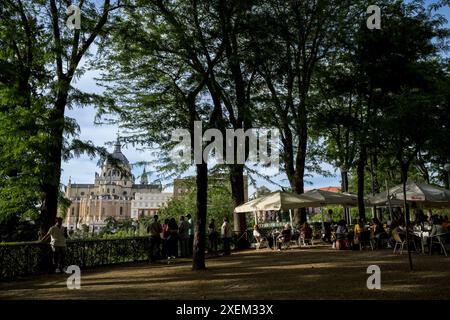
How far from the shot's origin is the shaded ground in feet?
25.8

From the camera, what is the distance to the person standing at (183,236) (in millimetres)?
18562

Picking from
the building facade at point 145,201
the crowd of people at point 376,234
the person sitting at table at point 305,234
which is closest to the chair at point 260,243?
the crowd of people at point 376,234

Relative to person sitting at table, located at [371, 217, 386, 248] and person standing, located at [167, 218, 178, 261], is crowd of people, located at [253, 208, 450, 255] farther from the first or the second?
person standing, located at [167, 218, 178, 261]

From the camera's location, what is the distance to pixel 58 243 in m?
13.5

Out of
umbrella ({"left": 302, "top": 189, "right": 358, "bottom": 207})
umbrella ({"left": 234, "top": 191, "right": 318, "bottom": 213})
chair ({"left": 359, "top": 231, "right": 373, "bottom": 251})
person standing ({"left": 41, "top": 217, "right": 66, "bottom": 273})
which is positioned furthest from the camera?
umbrella ({"left": 302, "top": 189, "right": 358, "bottom": 207})

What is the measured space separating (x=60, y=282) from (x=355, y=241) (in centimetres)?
1223

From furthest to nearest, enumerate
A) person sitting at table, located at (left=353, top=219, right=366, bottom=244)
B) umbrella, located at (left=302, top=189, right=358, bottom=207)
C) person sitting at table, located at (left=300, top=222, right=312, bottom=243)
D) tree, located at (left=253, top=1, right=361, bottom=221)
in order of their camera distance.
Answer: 1. person sitting at table, located at (left=300, top=222, right=312, bottom=243)
2. tree, located at (left=253, top=1, right=361, bottom=221)
3. umbrella, located at (left=302, top=189, right=358, bottom=207)
4. person sitting at table, located at (left=353, top=219, right=366, bottom=244)

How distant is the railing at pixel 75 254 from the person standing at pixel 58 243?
275 mm

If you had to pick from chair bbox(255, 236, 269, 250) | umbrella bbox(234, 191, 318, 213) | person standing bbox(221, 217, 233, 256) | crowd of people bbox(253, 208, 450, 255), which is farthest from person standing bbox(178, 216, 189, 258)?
crowd of people bbox(253, 208, 450, 255)

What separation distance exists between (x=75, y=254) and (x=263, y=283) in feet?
27.9

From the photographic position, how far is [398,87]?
19.9m

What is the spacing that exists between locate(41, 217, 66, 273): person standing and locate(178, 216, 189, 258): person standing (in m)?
5.82

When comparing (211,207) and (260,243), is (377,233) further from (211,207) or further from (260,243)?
(211,207)
